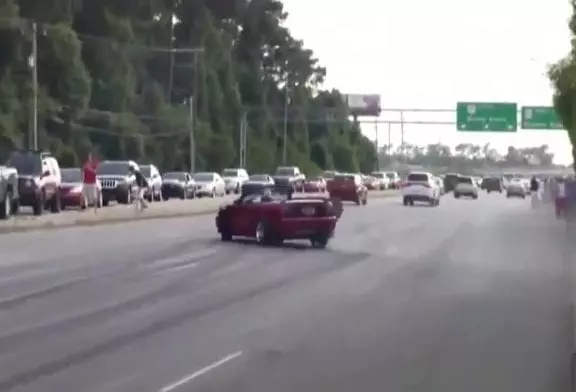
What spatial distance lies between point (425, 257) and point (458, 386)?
1982 centimetres

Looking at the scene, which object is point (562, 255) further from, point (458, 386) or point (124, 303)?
point (458, 386)

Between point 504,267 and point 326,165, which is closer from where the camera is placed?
point 504,267

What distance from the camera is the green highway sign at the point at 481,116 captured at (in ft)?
310

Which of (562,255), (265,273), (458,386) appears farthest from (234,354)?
(562,255)

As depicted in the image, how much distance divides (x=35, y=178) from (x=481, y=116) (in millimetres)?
53493

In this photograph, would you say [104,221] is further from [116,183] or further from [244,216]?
[116,183]

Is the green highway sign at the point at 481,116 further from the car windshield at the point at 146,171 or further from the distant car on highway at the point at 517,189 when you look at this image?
the car windshield at the point at 146,171

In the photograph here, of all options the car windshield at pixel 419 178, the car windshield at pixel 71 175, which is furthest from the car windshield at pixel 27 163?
the car windshield at pixel 419 178

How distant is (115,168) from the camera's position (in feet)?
196

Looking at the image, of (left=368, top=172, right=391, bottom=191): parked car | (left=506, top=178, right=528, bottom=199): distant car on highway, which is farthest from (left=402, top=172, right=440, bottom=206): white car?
(left=368, top=172, right=391, bottom=191): parked car

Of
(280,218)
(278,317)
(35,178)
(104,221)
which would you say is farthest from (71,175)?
(278,317)

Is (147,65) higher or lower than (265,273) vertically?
higher

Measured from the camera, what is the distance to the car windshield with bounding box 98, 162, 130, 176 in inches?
2336

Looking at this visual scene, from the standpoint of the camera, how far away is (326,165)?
13812 centimetres
